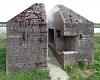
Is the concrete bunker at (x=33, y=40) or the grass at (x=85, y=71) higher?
the concrete bunker at (x=33, y=40)

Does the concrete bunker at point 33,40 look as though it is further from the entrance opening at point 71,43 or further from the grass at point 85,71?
the grass at point 85,71

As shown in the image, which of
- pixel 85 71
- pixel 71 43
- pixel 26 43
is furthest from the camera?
pixel 71 43

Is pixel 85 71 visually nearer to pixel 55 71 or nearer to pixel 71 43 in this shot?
pixel 55 71

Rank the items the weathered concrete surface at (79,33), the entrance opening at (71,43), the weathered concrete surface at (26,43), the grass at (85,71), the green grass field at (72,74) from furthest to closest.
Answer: the entrance opening at (71,43), the weathered concrete surface at (79,33), the weathered concrete surface at (26,43), the grass at (85,71), the green grass field at (72,74)

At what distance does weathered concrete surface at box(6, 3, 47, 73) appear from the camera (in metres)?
10.5

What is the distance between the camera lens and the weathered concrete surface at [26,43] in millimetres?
10531

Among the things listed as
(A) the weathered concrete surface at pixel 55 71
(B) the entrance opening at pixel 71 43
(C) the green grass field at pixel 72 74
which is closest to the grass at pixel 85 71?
(C) the green grass field at pixel 72 74

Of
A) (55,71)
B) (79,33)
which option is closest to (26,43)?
(55,71)

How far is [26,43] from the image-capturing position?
1063 centimetres

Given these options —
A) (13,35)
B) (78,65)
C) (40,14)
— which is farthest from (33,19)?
(78,65)

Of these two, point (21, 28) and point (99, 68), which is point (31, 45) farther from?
point (99, 68)

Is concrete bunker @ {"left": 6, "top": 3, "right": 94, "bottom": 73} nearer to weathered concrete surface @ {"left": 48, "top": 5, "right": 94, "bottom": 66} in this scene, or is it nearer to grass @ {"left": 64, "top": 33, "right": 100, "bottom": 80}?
weathered concrete surface @ {"left": 48, "top": 5, "right": 94, "bottom": 66}

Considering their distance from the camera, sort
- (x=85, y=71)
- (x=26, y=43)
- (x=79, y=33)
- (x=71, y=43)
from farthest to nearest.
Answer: (x=71, y=43) → (x=79, y=33) → (x=85, y=71) → (x=26, y=43)

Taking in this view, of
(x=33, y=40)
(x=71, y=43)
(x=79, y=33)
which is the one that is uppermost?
(x=79, y=33)
